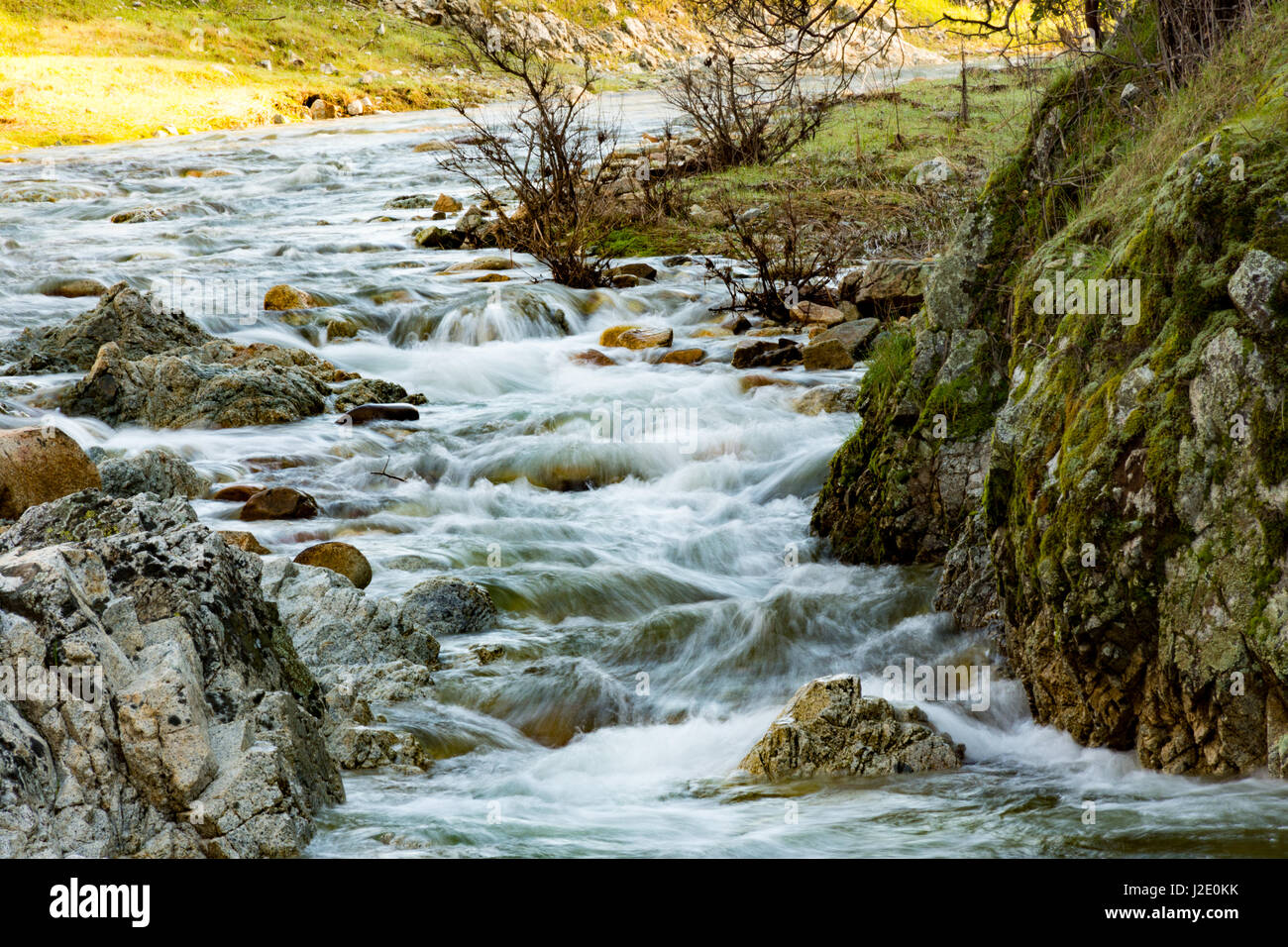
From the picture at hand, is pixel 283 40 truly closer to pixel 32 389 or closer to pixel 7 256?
pixel 7 256

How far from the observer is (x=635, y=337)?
13.0m

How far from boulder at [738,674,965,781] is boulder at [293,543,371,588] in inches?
126

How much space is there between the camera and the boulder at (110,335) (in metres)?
11.3

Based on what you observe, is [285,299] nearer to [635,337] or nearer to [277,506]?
[635,337]

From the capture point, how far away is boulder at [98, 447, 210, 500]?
8023 millimetres

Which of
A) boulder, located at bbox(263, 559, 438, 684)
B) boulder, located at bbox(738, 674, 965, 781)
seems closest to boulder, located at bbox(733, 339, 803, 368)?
boulder, located at bbox(263, 559, 438, 684)

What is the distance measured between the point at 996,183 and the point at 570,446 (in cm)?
470

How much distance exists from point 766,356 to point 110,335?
23.6 feet

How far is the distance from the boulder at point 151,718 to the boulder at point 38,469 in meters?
3.93

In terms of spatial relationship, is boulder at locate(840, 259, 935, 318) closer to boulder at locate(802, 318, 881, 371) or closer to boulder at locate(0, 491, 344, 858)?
boulder at locate(802, 318, 881, 371)

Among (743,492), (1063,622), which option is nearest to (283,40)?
(743,492)

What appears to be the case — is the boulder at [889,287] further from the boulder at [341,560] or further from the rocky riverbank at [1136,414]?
the boulder at [341,560]
